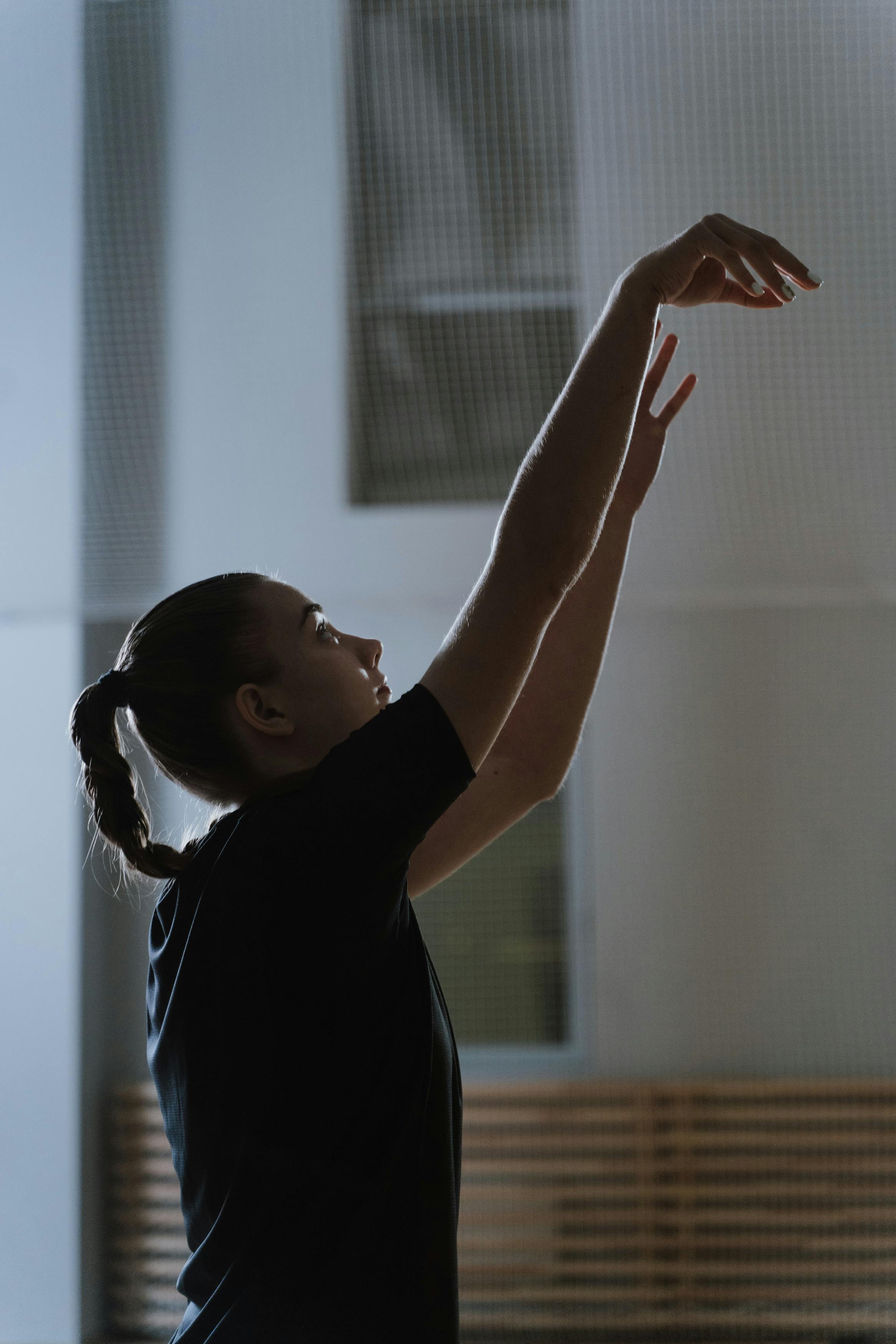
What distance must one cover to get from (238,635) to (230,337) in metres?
1.49

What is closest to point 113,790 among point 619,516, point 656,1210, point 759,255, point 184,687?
point 184,687

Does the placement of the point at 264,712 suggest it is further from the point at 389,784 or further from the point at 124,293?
the point at 124,293

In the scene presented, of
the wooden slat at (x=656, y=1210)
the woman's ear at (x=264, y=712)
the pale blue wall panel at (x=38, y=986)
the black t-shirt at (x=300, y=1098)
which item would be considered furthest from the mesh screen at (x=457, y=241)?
the black t-shirt at (x=300, y=1098)

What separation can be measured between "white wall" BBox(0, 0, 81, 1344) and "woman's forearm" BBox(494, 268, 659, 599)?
1.54m

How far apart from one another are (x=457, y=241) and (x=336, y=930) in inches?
68.9

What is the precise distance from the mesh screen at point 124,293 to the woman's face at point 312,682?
4.38 feet

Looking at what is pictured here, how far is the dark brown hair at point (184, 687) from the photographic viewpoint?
697 mm

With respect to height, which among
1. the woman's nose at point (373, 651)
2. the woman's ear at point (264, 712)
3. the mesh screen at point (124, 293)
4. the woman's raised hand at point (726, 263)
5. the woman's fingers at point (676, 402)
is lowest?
the woman's ear at point (264, 712)

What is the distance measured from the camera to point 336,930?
0.58m

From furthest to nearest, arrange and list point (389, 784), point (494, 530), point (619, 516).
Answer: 1. point (494, 530)
2. point (619, 516)
3. point (389, 784)

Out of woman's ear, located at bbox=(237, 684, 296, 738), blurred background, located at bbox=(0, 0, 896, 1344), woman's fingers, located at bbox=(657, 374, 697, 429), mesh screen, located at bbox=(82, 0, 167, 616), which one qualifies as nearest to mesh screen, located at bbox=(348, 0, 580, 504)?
blurred background, located at bbox=(0, 0, 896, 1344)

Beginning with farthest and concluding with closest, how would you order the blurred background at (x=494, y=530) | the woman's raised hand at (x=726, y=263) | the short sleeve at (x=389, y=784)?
the blurred background at (x=494, y=530)
the woman's raised hand at (x=726, y=263)
the short sleeve at (x=389, y=784)

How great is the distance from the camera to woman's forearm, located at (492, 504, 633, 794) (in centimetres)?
92

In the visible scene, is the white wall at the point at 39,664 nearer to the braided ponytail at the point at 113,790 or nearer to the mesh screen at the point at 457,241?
the mesh screen at the point at 457,241
